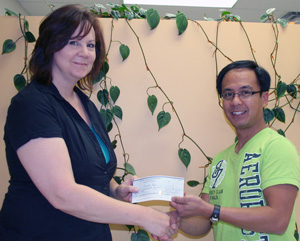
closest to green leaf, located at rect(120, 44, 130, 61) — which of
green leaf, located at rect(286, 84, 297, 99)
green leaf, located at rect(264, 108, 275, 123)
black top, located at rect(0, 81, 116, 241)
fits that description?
black top, located at rect(0, 81, 116, 241)

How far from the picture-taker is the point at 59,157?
3.30 ft

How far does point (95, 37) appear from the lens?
1408 millimetres

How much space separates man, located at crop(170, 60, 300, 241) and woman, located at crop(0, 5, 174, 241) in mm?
305

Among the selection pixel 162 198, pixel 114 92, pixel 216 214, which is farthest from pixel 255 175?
pixel 114 92

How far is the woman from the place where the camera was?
1.00 metres

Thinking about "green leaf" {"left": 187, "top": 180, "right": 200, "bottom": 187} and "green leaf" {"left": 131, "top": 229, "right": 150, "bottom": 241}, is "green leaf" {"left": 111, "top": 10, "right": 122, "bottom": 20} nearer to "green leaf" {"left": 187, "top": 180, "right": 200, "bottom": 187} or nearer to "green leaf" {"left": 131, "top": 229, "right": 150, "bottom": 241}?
"green leaf" {"left": 187, "top": 180, "right": 200, "bottom": 187}

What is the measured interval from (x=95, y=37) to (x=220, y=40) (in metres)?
1.00

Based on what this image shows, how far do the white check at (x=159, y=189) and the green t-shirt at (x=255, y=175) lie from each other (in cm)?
27

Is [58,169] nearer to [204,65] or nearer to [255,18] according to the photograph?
[204,65]

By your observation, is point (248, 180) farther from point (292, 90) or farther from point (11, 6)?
point (11, 6)

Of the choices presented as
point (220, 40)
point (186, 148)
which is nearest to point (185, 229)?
point (186, 148)

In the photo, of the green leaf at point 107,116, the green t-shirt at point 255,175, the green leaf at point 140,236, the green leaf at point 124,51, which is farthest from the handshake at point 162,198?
the green leaf at point 124,51

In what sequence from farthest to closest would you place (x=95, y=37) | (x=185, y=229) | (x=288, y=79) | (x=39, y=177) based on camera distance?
1. (x=288, y=79)
2. (x=185, y=229)
3. (x=95, y=37)
4. (x=39, y=177)

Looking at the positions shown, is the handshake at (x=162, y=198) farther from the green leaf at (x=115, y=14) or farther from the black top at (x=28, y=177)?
the green leaf at (x=115, y=14)
